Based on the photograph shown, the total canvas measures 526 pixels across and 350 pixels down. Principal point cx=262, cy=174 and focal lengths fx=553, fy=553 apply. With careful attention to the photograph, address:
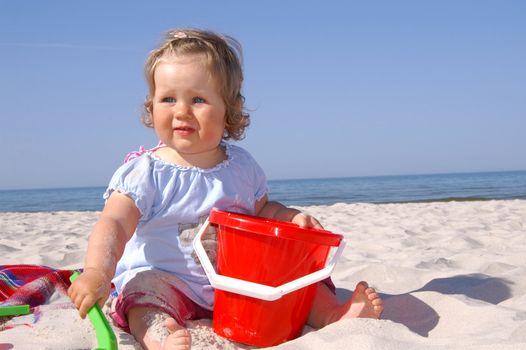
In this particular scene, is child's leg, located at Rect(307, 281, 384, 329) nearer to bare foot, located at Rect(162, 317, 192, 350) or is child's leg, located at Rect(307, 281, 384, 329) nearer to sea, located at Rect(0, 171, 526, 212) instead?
bare foot, located at Rect(162, 317, 192, 350)

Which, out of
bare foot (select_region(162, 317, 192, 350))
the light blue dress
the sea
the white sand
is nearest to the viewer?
bare foot (select_region(162, 317, 192, 350))

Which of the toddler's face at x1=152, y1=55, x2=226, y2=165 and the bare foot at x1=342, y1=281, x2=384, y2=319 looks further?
the toddler's face at x1=152, y1=55, x2=226, y2=165

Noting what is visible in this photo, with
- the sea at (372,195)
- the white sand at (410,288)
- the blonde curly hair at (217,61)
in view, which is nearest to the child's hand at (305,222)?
the white sand at (410,288)

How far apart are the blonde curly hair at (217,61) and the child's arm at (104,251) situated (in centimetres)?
45

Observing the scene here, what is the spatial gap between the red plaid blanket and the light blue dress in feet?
1.50

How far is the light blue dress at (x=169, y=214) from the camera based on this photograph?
1686mm

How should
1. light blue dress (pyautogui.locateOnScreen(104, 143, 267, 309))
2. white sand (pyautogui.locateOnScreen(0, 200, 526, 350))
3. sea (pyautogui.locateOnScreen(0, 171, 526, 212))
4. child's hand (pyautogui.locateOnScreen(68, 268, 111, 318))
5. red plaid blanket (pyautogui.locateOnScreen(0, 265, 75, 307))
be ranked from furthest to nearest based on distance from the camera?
sea (pyautogui.locateOnScreen(0, 171, 526, 212)) < red plaid blanket (pyautogui.locateOnScreen(0, 265, 75, 307)) < light blue dress (pyautogui.locateOnScreen(104, 143, 267, 309)) < white sand (pyautogui.locateOnScreen(0, 200, 526, 350)) < child's hand (pyautogui.locateOnScreen(68, 268, 111, 318))

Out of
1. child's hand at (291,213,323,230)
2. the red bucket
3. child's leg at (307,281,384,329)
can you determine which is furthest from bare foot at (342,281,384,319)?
child's hand at (291,213,323,230)

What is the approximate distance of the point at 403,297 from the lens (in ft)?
6.15

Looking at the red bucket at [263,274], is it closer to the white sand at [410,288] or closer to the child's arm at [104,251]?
the white sand at [410,288]

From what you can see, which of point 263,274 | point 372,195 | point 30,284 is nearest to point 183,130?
point 263,274

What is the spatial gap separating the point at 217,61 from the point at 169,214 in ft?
1.67

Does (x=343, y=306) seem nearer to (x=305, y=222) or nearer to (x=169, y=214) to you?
(x=305, y=222)

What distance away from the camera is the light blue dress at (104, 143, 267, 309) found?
1686 mm
